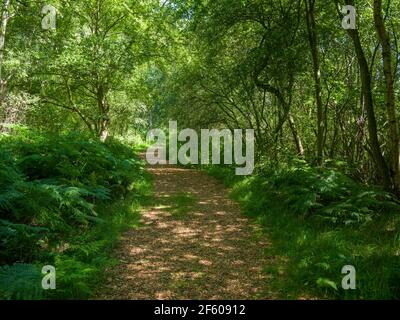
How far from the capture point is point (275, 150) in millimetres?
13742

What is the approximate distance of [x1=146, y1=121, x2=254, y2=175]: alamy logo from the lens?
56.6 ft

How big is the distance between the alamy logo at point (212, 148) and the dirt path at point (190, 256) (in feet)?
18.4

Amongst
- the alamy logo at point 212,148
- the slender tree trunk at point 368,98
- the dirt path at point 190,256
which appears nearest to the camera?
the dirt path at point 190,256

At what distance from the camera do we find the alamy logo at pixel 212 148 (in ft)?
56.6

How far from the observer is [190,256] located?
21.9 feet

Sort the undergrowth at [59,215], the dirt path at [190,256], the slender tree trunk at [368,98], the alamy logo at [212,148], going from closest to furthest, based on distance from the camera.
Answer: the undergrowth at [59,215], the dirt path at [190,256], the slender tree trunk at [368,98], the alamy logo at [212,148]

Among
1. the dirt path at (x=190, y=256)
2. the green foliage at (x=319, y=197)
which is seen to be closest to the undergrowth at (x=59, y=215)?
the dirt path at (x=190, y=256)

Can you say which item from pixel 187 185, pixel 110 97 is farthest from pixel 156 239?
pixel 110 97

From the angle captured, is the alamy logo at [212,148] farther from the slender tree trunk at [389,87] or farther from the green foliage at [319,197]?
the slender tree trunk at [389,87]

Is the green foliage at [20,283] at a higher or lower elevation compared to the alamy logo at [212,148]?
lower

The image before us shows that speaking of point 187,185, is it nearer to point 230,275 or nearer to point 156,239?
point 156,239

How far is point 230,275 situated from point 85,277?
83.1 inches

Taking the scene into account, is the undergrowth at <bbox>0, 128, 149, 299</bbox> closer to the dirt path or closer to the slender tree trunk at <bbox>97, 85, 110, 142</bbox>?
the dirt path

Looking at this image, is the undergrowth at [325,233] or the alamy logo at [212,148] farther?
the alamy logo at [212,148]
